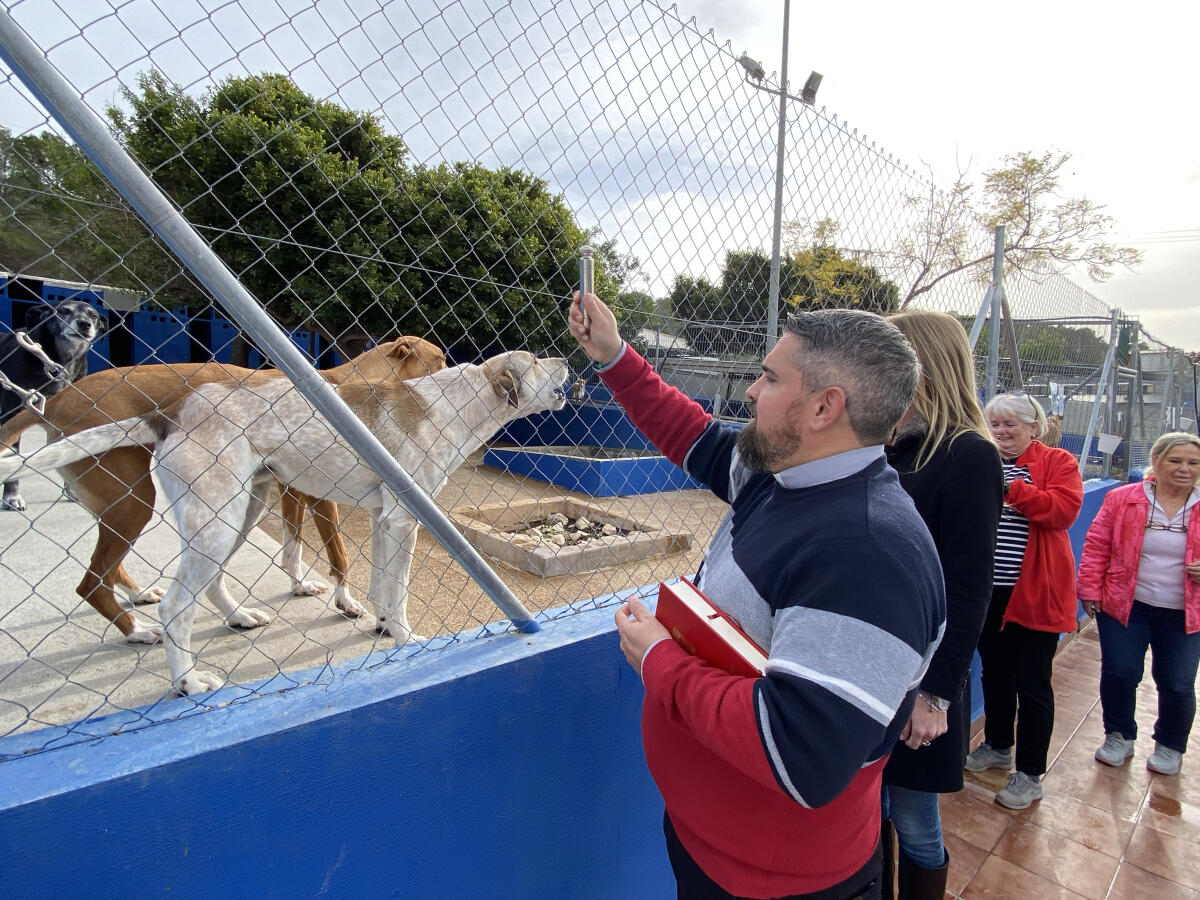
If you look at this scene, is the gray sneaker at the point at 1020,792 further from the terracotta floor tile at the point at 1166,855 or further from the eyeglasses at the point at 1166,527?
the eyeglasses at the point at 1166,527

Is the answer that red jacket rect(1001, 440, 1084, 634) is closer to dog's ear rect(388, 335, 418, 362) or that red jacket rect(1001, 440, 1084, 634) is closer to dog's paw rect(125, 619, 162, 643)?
dog's ear rect(388, 335, 418, 362)

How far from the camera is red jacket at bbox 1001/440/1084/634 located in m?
2.95

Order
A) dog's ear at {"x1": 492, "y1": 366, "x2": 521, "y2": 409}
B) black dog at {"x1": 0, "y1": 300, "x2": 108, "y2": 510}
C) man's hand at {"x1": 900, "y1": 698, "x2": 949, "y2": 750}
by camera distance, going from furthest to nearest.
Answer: dog's ear at {"x1": 492, "y1": 366, "x2": 521, "y2": 409} < black dog at {"x1": 0, "y1": 300, "x2": 108, "y2": 510} < man's hand at {"x1": 900, "y1": 698, "x2": 949, "y2": 750}

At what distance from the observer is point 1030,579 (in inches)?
119

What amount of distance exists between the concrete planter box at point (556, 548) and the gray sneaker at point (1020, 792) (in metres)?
3.25

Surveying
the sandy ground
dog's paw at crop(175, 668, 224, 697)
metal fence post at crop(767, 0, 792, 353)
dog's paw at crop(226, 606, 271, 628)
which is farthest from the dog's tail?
metal fence post at crop(767, 0, 792, 353)

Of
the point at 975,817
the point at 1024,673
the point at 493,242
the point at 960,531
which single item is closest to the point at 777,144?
the point at 493,242

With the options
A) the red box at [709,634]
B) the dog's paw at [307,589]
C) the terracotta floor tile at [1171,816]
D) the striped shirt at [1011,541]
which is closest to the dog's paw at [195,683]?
the dog's paw at [307,589]

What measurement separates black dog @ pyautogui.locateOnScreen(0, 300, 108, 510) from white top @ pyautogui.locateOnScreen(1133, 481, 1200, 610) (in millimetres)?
4543

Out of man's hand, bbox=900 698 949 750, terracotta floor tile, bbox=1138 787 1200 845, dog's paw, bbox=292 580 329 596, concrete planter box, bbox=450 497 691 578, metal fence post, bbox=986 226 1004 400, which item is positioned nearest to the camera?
man's hand, bbox=900 698 949 750

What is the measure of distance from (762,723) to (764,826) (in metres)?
0.37

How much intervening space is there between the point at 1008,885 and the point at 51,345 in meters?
5.36

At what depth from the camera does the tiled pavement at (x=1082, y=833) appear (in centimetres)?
255

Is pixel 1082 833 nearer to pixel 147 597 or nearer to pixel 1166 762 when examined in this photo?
pixel 1166 762
